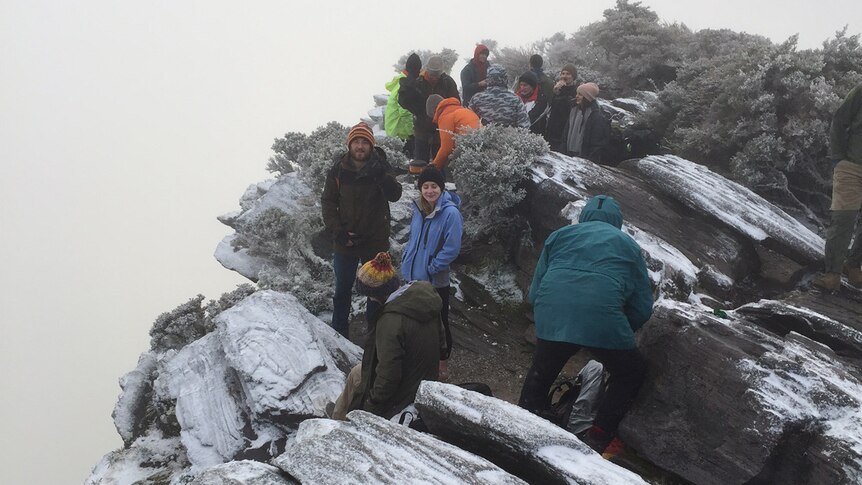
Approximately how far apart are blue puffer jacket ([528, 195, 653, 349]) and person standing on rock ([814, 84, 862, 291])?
183 inches

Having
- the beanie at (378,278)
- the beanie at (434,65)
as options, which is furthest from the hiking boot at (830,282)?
the beanie at (434,65)

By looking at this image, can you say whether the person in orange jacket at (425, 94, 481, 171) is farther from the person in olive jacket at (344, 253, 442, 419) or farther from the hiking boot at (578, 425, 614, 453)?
the hiking boot at (578, 425, 614, 453)

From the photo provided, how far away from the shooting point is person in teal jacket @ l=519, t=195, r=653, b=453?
5008 mm

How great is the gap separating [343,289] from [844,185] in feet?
24.0

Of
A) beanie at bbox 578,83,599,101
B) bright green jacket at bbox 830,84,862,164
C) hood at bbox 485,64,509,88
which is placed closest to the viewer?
bright green jacket at bbox 830,84,862,164

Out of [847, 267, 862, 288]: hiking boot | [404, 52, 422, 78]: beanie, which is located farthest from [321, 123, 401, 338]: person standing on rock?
[847, 267, 862, 288]: hiking boot

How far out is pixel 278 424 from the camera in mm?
7480

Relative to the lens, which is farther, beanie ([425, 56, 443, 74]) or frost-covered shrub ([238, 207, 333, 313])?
beanie ([425, 56, 443, 74])

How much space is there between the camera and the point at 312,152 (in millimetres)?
13859

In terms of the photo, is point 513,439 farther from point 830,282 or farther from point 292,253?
point 292,253

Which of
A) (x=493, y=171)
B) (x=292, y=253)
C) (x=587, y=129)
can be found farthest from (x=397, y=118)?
(x=587, y=129)

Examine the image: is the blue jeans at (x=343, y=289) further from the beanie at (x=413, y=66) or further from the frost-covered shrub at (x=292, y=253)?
the beanie at (x=413, y=66)

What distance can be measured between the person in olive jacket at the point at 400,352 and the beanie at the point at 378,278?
47 centimetres

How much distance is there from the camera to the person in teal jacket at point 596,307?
5.01 meters
